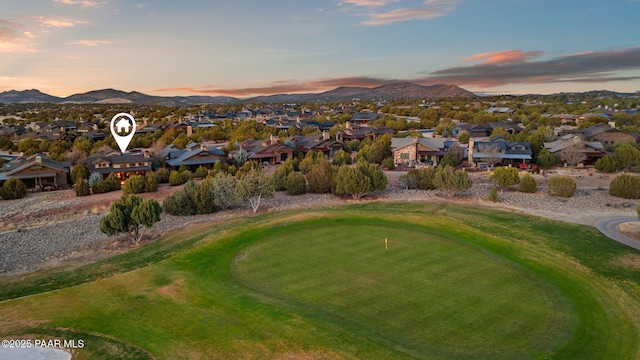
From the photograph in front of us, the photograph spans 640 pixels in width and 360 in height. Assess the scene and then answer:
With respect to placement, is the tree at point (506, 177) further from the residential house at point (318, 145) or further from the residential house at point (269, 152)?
the residential house at point (269, 152)

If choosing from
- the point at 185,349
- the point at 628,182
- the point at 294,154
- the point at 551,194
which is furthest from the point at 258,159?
the point at 185,349

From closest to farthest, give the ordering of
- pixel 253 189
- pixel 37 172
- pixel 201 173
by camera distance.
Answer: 1. pixel 253 189
2. pixel 37 172
3. pixel 201 173

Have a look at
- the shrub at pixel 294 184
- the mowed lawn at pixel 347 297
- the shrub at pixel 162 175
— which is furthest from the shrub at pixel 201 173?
the mowed lawn at pixel 347 297

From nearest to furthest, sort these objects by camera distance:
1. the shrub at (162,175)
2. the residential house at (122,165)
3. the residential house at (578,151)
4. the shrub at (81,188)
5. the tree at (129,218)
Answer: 1. the tree at (129,218)
2. the shrub at (81,188)
3. the shrub at (162,175)
4. the residential house at (122,165)
5. the residential house at (578,151)

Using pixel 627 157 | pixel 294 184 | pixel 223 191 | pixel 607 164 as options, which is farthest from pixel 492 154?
pixel 223 191

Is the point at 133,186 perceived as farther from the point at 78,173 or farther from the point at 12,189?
the point at 12,189

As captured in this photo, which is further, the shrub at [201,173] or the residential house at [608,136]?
the residential house at [608,136]
